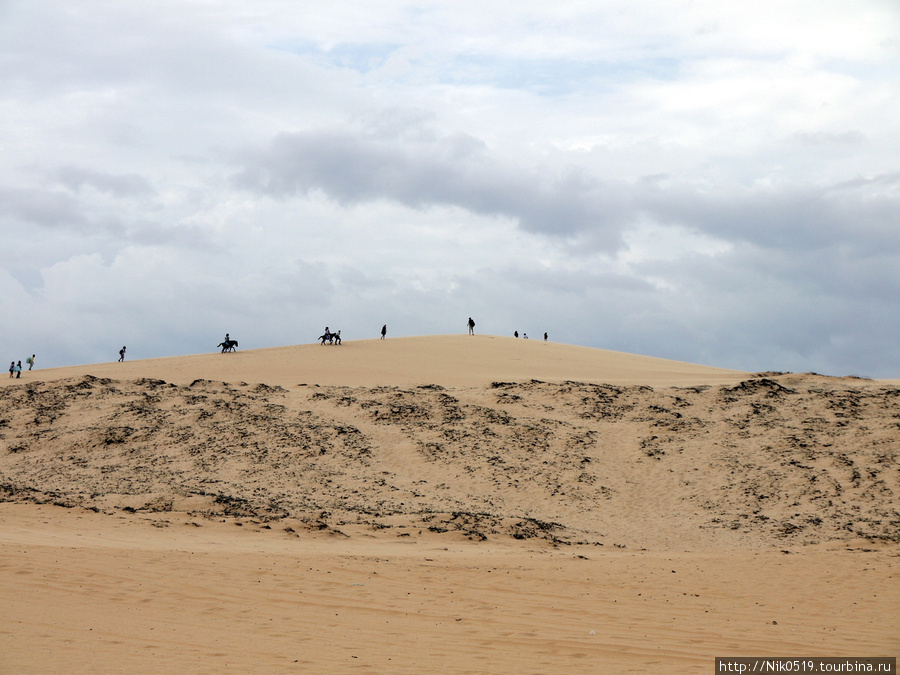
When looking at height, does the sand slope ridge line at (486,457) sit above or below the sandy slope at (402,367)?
below

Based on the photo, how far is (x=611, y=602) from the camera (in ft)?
35.8

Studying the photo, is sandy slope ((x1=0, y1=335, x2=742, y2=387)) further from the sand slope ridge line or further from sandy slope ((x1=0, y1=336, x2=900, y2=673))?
the sand slope ridge line

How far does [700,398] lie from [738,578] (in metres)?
15.1

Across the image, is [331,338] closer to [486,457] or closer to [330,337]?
[330,337]

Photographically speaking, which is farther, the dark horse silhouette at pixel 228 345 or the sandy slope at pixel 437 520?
the dark horse silhouette at pixel 228 345

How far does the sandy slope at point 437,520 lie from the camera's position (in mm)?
8820

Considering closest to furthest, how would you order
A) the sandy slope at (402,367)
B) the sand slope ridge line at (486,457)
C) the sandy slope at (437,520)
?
the sandy slope at (437,520) < the sand slope ridge line at (486,457) < the sandy slope at (402,367)

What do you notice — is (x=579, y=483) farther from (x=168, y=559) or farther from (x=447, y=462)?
(x=168, y=559)

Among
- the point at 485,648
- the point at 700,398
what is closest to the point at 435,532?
the point at 485,648

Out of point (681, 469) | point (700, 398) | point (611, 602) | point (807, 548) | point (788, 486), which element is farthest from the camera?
point (700, 398)

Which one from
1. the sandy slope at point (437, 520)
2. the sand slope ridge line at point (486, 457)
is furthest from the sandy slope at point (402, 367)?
the sand slope ridge line at point (486, 457)

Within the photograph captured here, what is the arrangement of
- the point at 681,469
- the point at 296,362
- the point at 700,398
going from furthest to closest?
the point at 296,362
the point at 700,398
the point at 681,469

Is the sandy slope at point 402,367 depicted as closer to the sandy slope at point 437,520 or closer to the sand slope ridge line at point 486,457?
the sandy slope at point 437,520

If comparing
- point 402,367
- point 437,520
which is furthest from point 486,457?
point 402,367
